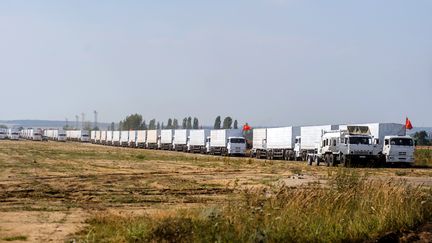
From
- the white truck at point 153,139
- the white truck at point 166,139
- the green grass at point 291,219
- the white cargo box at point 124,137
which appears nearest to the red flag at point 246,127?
the white truck at point 166,139

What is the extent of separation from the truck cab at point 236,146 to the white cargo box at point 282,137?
4.11m

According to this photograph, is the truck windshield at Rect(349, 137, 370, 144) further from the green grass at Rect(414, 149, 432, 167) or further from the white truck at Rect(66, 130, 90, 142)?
the white truck at Rect(66, 130, 90, 142)

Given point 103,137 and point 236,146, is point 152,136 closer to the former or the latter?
→ point 236,146

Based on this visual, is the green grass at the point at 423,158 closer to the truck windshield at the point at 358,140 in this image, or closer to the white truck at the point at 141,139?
the truck windshield at the point at 358,140

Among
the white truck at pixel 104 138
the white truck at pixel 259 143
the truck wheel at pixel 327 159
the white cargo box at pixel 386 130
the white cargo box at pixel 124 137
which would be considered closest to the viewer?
the truck wheel at pixel 327 159

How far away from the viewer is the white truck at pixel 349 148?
141 feet

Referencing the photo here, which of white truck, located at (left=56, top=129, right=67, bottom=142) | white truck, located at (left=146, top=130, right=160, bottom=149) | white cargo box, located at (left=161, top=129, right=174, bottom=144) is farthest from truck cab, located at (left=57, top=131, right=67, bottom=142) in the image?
white cargo box, located at (left=161, top=129, right=174, bottom=144)

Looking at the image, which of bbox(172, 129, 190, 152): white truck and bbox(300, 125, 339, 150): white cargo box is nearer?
bbox(300, 125, 339, 150): white cargo box

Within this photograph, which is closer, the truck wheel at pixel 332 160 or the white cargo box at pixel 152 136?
the truck wheel at pixel 332 160

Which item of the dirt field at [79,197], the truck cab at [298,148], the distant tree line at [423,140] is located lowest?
the dirt field at [79,197]

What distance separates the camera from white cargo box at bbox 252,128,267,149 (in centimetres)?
6800

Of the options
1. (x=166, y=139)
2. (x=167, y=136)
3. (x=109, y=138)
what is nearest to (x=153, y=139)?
(x=166, y=139)

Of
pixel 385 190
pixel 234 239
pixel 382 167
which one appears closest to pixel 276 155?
pixel 382 167

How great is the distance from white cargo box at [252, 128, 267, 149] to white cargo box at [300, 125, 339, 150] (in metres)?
11.0
